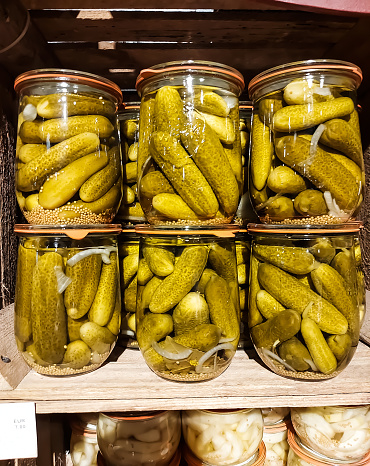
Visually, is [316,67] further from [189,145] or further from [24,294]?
[24,294]

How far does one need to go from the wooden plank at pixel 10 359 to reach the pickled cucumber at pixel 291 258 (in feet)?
1.61

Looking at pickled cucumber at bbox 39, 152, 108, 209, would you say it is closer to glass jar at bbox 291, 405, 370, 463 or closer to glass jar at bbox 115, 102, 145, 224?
glass jar at bbox 115, 102, 145, 224

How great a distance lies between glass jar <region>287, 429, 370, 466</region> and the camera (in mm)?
701

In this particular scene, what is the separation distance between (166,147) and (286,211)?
9.4 inches

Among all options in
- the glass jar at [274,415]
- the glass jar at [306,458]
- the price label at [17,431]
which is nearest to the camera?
the price label at [17,431]

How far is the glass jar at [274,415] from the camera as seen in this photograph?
803 mm

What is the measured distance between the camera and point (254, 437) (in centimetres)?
71

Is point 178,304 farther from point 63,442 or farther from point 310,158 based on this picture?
point 63,442

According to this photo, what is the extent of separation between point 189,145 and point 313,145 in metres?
0.21

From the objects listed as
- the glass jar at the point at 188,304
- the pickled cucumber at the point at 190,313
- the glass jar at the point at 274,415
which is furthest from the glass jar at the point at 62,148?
the glass jar at the point at 274,415

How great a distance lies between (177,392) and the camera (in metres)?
0.62

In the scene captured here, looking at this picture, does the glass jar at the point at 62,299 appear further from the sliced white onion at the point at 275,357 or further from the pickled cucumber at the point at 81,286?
the sliced white onion at the point at 275,357

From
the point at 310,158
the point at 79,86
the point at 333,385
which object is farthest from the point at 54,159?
the point at 333,385

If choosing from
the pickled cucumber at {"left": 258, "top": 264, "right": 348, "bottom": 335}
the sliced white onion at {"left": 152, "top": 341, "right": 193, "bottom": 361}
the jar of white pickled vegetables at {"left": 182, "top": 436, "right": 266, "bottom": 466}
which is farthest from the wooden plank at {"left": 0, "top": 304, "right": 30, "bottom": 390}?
the pickled cucumber at {"left": 258, "top": 264, "right": 348, "bottom": 335}
